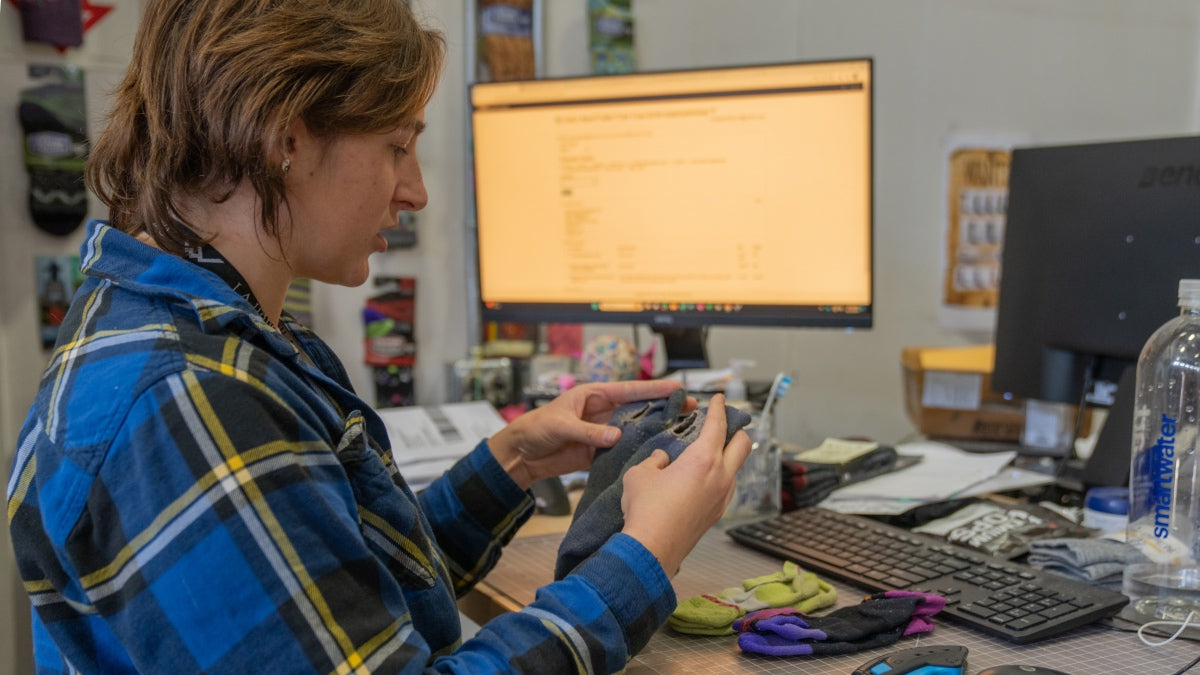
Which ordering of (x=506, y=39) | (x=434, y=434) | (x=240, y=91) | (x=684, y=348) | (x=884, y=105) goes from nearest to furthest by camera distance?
1. (x=240, y=91)
2. (x=434, y=434)
3. (x=684, y=348)
4. (x=506, y=39)
5. (x=884, y=105)

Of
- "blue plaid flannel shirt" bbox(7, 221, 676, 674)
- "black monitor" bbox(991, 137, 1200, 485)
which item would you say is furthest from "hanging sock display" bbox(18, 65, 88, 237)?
"black monitor" bbox(991, 137, 1200, 485)

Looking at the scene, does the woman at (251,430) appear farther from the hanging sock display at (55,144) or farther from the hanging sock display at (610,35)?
the hanging sock display at (610,35)

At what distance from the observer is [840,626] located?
87 centimetres

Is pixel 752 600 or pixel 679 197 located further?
pixel 679 197

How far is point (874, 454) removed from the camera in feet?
4.76

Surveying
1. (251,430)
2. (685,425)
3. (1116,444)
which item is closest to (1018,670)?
(685,425)

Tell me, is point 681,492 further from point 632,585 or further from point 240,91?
point 240,91

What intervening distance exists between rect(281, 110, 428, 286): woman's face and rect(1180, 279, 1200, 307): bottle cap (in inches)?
30.4

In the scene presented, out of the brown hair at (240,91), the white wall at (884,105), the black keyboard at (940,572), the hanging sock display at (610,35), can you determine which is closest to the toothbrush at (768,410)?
the black keyboard at (940,572)

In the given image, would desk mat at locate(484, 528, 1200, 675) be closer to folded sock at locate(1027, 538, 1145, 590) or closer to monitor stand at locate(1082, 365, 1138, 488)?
folded sock at locate(1027, 538, 1145, 590)

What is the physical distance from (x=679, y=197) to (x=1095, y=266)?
62 centimetres

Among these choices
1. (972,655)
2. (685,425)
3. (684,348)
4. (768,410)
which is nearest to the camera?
(972,655)

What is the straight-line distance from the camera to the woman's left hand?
3.56 feet

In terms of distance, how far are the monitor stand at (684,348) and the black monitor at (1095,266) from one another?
1.66ft
